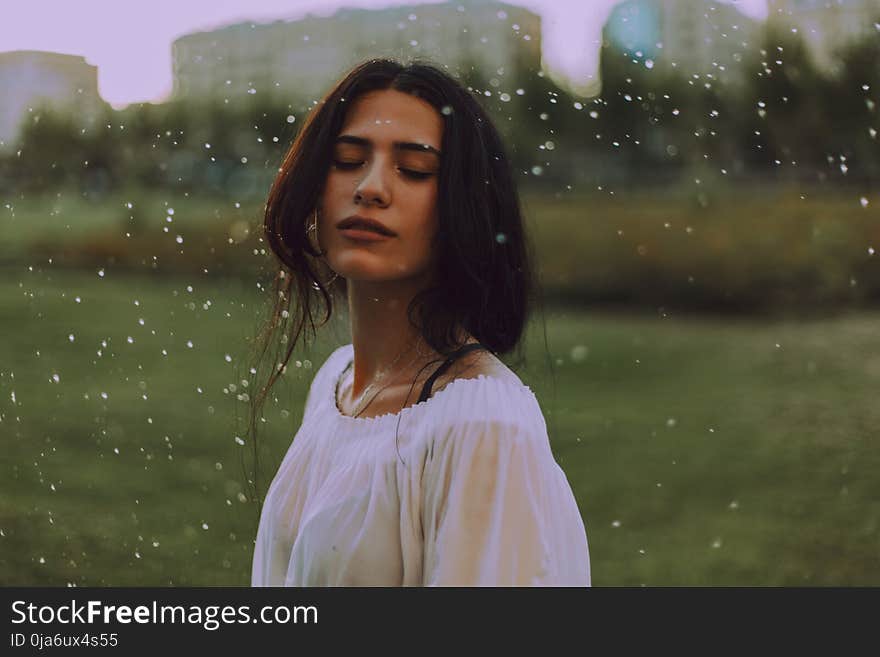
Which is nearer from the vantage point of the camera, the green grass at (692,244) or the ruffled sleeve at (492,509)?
the ruffled sleeve at (492,509)

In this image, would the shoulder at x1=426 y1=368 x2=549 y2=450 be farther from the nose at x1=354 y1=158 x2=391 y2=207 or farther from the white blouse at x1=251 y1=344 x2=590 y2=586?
the nose at x1=354 y1=158 x2=391 y2=207

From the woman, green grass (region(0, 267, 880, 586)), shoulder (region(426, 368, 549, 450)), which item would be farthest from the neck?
green grass (region(0, 267, 880, 586))

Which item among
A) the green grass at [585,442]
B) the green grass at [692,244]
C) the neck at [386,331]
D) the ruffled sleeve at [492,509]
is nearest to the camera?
the ruffled sleeve at [492,509]

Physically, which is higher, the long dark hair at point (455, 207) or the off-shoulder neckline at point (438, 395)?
the long dark hair at point (455, 207)

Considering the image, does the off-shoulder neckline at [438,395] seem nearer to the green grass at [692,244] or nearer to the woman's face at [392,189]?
the woman's face at [392,189]

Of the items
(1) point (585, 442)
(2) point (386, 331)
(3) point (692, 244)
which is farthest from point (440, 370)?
(3) point (692, 244)

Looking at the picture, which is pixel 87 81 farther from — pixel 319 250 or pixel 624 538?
pixel 624 538

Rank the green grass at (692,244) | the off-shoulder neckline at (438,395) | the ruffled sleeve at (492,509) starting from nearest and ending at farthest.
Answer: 1. the ruffled sleeve at (492,509)
2. the off-shoulder neckline at (438,395)
3. the green grass at (692,244)

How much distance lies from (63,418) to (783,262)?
1014 centimetres

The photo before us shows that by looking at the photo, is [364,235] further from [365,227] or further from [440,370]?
[440,370]

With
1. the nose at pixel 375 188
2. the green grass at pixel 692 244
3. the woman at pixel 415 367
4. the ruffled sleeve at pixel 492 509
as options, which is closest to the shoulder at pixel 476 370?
the woman at pixel 415 367

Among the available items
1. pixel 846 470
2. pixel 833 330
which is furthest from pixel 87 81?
pixel 833 330

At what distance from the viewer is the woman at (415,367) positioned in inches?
49.1
